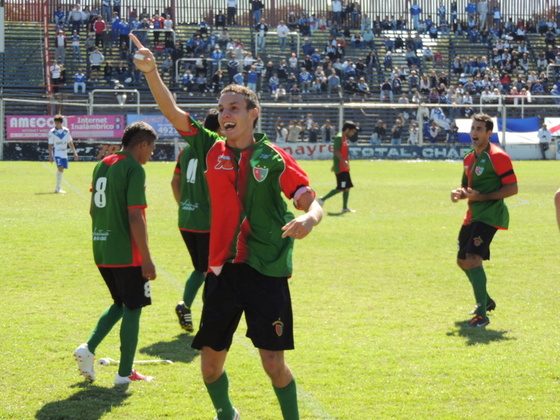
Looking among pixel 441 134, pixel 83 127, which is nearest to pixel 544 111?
pixel 441 134

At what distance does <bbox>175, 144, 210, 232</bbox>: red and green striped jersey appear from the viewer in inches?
314

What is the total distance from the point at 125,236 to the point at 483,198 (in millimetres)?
4030

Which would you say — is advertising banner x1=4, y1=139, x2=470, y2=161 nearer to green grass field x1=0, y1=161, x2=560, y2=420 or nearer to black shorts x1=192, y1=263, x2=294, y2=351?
green grass field x1=0, y1=161, x2=560, y2=420

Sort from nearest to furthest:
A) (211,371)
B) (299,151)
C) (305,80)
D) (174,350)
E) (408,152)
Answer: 1. (211,371)
2. (174,350)
3. (299,151)
4. (408,152)
5. (305,80)

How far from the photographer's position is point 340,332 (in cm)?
818

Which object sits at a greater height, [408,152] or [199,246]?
[199,246]

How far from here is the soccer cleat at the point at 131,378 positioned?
6434mm

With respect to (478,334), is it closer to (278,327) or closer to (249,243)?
(278,327)

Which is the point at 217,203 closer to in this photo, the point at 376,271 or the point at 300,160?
the point at 376,271

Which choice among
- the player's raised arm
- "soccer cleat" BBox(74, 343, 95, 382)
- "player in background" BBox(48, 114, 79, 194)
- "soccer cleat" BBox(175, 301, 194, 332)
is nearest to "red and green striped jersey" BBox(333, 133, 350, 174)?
"player in background" BBox(48, 114, 79, 194)

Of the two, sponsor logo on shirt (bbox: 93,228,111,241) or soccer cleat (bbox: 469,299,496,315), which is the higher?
sponsor logo on shirt (bbox: 93,228,111,241)

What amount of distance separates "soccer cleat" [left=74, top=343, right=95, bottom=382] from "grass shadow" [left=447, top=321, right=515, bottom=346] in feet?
11.3

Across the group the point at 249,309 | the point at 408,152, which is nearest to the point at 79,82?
the point at 408,152

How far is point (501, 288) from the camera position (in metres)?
10.6
